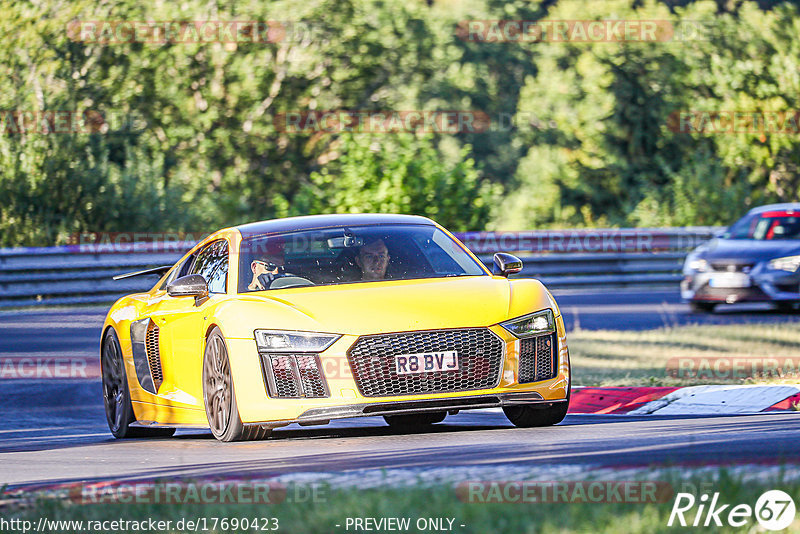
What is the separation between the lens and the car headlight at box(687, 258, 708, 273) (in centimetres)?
1892

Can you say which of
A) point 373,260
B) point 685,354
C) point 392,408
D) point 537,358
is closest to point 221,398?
point 392,408

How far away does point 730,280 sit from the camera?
61.0 ft

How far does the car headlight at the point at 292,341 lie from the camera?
318 inches

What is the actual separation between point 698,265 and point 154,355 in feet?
35.4

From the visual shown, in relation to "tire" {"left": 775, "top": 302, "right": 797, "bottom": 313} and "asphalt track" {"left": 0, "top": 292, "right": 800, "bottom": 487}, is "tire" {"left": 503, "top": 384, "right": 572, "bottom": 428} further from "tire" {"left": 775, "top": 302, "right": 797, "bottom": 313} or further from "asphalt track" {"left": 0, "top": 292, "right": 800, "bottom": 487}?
"tire" {"left": 775, "top": 302, "right": 797, "bottom": 313}

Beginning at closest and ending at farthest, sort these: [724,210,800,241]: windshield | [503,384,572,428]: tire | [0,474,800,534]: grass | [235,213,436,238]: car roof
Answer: [0,474,800,534]: grass < [503,384,572,428]: tire < [235,213,436,238]: car roof < [724,210,800,241]: windshield

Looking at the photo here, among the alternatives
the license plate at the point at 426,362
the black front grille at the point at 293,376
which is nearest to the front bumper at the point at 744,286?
the license plate at the point at 426,362

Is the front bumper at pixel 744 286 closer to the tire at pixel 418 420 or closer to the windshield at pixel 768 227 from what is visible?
the windshield at pixel 768 227

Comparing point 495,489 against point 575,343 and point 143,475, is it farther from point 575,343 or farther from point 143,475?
point 575,343

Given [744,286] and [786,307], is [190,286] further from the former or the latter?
[786,307]

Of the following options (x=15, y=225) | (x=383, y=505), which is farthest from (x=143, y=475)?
(x=15, y=225)

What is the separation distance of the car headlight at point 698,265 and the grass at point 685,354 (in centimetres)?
238

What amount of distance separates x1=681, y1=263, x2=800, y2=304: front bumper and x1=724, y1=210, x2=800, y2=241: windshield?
1.06 meters

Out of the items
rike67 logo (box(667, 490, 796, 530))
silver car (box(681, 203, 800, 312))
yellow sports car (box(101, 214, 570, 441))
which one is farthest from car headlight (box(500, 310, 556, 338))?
silver car (box(681, 203, 800, 312))
